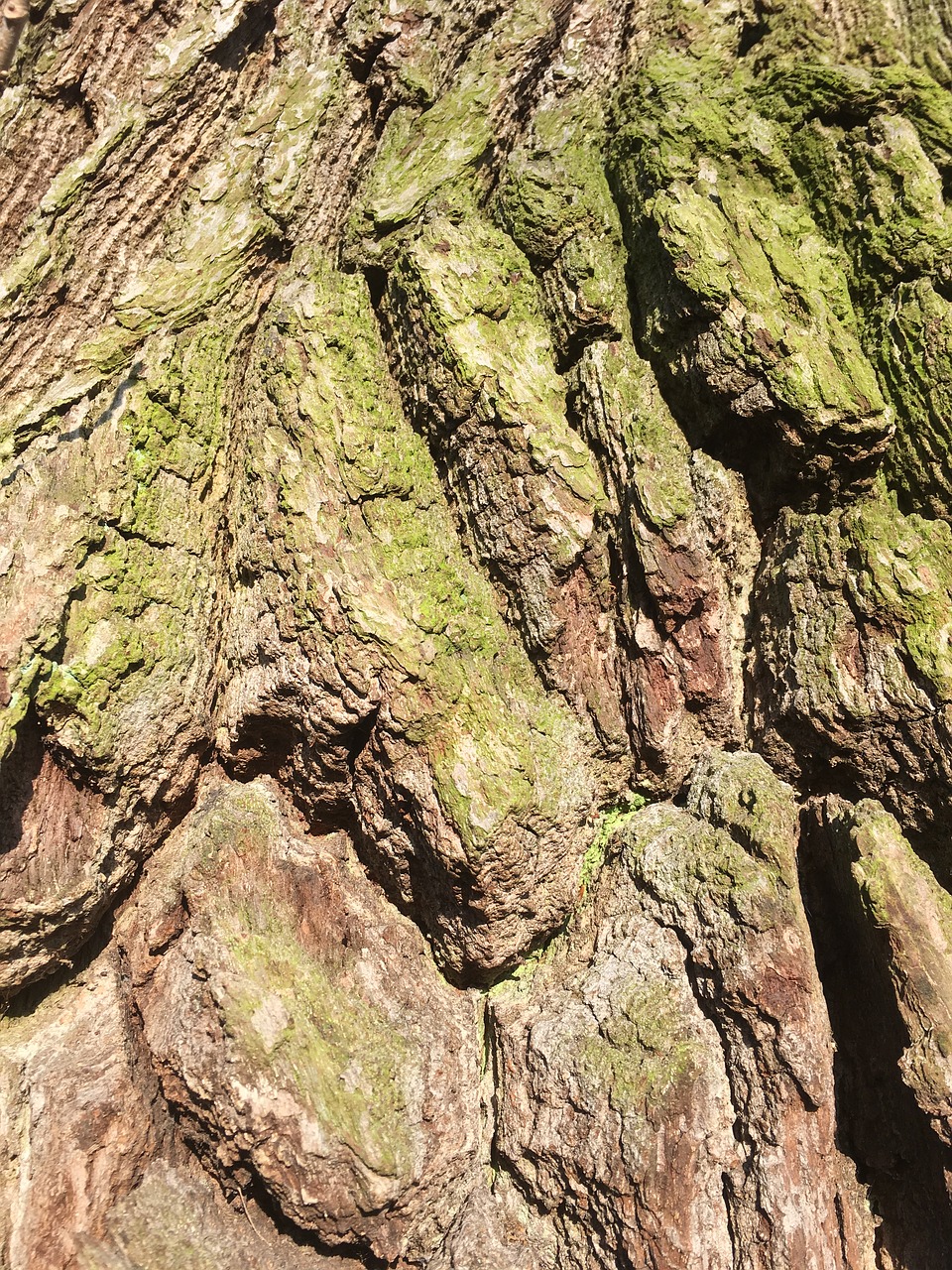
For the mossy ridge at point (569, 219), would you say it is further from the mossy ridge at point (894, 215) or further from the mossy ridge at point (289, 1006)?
the mossy ridge at point (289, 1006)

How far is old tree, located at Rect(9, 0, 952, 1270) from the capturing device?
4328 mm

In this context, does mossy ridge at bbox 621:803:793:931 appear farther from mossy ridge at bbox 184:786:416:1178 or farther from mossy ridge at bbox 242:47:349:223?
mossy ridge at bbox 242:47:349:223

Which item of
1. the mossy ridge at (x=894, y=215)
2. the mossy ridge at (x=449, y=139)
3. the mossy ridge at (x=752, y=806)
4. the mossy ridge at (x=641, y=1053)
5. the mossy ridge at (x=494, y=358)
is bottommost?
the mossy ridge at (x=641, y=1053)

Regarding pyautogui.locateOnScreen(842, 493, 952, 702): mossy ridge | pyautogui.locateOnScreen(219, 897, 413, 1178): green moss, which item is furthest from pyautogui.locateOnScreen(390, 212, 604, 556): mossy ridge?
pyautogui.locateOnScreen(219, 897, 413, 1178): green moss

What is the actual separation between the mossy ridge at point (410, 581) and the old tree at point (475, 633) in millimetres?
30

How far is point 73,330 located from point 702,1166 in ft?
20.3

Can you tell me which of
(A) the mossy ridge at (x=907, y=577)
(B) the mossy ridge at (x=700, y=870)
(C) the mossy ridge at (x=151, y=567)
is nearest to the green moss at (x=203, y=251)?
(C) the mossy ridge at (x=151, y=567)

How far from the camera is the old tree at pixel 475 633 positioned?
170 inches

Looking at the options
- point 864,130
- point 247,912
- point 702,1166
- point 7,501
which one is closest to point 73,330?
point 7,501

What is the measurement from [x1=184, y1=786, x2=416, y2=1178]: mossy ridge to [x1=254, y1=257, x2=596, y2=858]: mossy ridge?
123cm

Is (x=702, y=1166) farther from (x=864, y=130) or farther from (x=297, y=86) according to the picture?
(x=297, y=86)

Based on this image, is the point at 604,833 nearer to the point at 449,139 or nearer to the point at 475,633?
the point at 475,633

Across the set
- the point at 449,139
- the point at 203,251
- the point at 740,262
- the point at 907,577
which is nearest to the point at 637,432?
Result: the point at 740,262

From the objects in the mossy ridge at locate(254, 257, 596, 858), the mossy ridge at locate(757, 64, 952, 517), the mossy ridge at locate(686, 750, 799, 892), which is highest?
the mossy ridge at locate(757, 64, 952, 517)
